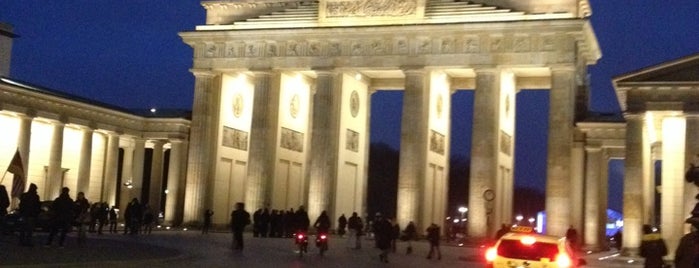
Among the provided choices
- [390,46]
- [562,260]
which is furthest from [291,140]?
[562,260]

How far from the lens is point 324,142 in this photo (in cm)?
5788

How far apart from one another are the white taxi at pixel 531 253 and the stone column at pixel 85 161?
45.6 metres

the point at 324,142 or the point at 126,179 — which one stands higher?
the point at 324,142

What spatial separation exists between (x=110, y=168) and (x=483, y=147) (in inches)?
1049

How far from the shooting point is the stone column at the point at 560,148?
5272 centimetres

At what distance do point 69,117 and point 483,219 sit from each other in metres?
26.5

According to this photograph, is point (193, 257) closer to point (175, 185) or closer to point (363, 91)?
point (363, 91)

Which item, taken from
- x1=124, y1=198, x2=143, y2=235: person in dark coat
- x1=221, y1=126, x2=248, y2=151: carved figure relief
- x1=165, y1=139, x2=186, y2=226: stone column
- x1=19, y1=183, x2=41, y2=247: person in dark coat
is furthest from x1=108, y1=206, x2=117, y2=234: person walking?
x1=19, y1=183, x2=41, y2=247: person in dark coat

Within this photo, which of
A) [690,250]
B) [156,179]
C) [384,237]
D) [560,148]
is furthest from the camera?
[156,179]

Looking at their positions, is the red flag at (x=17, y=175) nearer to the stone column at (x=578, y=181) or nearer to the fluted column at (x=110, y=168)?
the fluted column at (x=110, y=168)

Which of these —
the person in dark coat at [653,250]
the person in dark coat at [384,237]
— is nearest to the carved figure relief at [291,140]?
the person in dark coat at [384,237]

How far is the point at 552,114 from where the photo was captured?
2126 inches

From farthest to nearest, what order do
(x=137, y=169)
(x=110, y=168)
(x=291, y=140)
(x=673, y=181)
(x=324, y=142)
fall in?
1. (x=137, y=169)
2. (x=110, y=168)
3. (x=291, y=140)
4. (x=324, y=142)
5. (x=673, y=181)

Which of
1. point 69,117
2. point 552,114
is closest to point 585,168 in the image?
point 552,114
